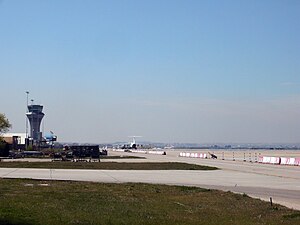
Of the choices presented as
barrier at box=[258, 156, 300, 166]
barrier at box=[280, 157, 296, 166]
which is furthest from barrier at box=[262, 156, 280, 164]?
barrier at box=[280, 157, 296, 166]

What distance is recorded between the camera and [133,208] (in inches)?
845

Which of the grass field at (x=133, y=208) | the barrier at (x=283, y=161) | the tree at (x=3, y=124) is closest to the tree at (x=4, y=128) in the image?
the tree at (x=3, y=124)

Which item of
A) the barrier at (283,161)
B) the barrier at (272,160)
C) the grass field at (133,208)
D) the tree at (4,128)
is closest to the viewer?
A: the grass field at (133,208)

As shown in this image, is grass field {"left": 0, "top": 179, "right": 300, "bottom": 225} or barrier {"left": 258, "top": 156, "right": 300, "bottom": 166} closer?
grass field {"left": 0, "top": 179, "right": 300, "bottom": 225}

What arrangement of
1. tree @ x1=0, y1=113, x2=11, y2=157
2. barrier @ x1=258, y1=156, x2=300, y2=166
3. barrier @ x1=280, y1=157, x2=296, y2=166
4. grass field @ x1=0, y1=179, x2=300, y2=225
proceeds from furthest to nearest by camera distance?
tree @ x1=0, y1=113, x2=11, y2=157 → barrier @ x1=280, y1=157, x2=296, y2=166 → barrier @ x1=258, y1=156, x2=300, y2=166 → grass field @ x1=0, y1=179, x2=300, y2=225

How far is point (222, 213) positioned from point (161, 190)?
10748 mm

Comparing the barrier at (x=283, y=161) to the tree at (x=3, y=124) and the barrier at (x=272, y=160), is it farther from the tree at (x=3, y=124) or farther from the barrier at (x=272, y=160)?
the tree at (x=3, y=124)

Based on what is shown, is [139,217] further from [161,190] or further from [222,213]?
[161,190]

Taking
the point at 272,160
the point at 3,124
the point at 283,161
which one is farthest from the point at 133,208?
the point at 3,124

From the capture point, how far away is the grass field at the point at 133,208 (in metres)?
17.9

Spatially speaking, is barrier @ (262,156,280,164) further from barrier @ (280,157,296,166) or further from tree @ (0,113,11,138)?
tree @ (0,113,11,138)

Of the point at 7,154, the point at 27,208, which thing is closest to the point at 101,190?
the point at 27,208

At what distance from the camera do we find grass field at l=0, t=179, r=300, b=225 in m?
17.9

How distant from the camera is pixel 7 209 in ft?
63.4
